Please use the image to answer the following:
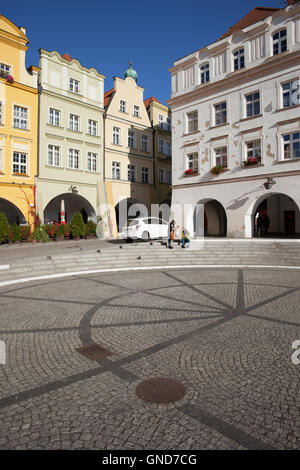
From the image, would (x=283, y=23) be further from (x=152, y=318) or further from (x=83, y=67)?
(x=152, y=318)

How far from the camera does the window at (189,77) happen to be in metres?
24.5

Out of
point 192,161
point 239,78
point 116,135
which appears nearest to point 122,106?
point 116,135

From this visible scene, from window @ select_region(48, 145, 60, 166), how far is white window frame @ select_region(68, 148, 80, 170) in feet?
3.63

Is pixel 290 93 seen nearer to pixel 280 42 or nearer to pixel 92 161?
pixel 280 42

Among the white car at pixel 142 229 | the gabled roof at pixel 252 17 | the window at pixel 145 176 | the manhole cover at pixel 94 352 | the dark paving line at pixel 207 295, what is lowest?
the manhole cover at pixel 94 352

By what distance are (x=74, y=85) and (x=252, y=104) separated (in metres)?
16.6

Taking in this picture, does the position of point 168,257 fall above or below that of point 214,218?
below

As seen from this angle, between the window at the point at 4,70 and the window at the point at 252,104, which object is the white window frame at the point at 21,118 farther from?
the window at the point at 252,104

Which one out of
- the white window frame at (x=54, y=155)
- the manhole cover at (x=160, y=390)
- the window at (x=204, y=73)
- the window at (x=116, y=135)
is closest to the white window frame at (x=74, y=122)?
the white window frame at (x=54, y=155)

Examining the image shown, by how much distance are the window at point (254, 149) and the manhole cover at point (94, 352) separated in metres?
18.9

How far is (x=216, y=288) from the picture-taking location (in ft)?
31.4

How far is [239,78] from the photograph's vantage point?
71.6 feet

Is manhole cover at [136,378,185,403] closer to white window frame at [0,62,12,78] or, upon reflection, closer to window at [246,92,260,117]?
window at [246,92,260,117]

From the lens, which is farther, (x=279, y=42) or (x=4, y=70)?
(x=4, y=70)
